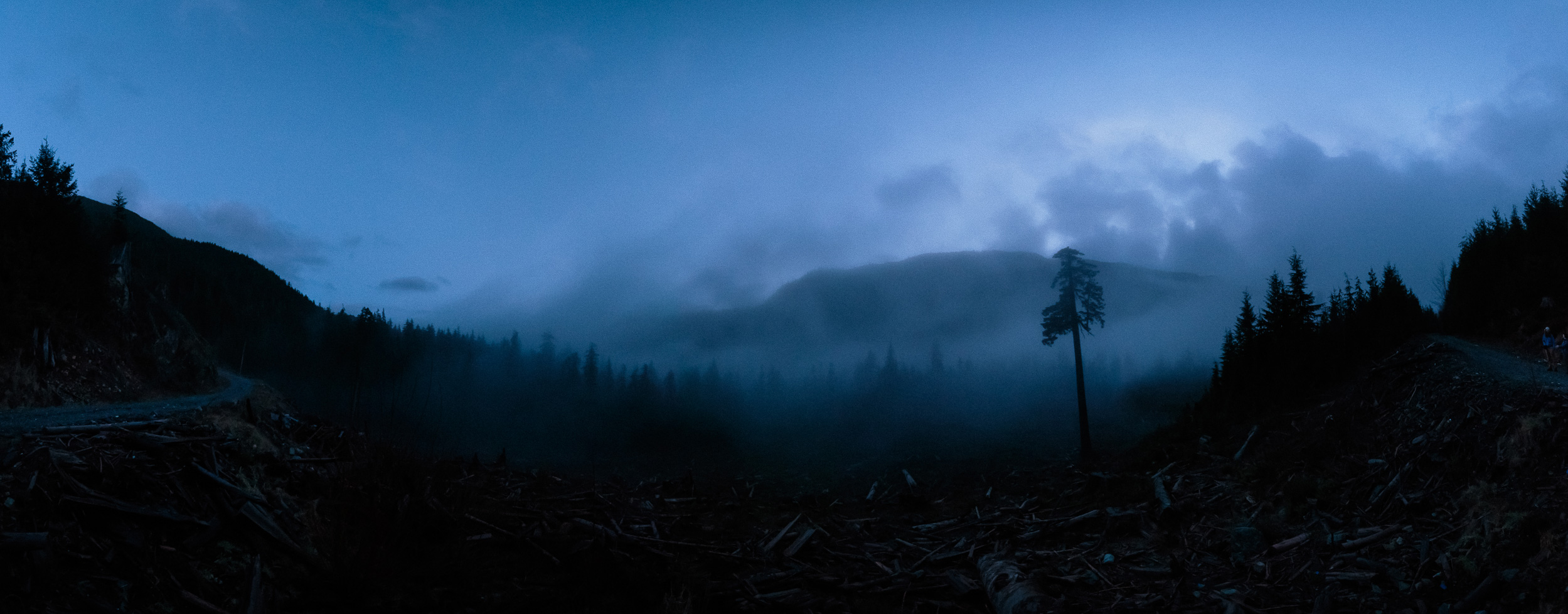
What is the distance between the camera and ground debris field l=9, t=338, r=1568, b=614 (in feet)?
27.0

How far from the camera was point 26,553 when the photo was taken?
6.89m

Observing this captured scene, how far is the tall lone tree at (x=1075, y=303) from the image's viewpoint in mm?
33594

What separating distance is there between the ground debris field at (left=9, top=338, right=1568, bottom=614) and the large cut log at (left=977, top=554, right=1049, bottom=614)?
0.06m

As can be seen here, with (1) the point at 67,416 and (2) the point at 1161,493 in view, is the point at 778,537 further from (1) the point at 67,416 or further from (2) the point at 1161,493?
(1) the point at 67,416

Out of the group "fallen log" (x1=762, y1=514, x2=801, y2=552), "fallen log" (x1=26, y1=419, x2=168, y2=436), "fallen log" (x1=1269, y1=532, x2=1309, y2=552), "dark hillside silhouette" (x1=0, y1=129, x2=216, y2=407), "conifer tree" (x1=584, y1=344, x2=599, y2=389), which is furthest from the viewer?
"conifer tree" (x1=584, y1=344, x2=599, y2=389)

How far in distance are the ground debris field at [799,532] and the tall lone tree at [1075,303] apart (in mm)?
12534

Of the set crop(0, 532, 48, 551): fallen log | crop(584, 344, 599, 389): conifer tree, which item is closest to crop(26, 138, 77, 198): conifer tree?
crop(0, 532, 48, 551): fallen log

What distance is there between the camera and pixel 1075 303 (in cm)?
3416

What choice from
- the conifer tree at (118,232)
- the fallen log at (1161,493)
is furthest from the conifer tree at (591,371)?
the fallen log at (1161,493)

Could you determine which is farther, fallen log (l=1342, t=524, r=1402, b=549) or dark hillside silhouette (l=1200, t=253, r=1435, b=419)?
dark hillside silhouette (l=1200, t=253, r=1435, b=419)

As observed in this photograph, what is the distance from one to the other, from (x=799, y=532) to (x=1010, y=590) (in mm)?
6656

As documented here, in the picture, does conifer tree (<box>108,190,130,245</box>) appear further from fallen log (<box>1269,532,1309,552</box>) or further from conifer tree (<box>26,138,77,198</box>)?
fallen log (<box>1269,532,1309,552</box>)

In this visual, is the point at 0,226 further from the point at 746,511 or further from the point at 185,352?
the point at 746,511

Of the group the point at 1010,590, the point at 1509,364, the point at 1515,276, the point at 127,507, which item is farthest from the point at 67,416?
the point at 1515,276
